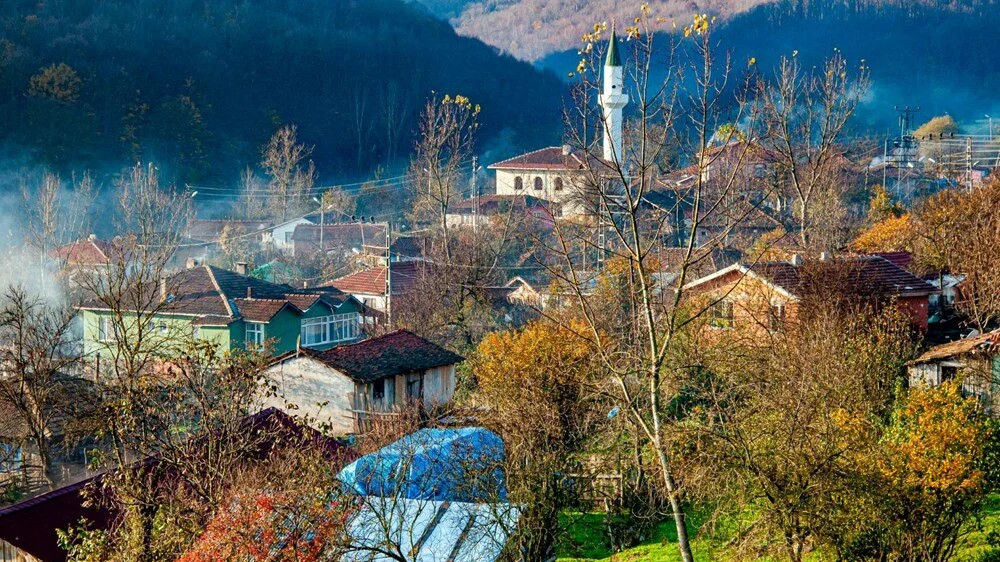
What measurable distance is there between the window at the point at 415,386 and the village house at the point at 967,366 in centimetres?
787

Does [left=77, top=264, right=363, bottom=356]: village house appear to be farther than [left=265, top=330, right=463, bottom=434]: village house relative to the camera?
Yes


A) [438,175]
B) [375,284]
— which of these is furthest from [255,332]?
[438,175]

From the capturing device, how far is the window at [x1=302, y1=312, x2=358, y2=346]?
2547 centimetres

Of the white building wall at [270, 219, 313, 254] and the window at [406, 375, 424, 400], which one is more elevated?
the white building wall at [270, 219, 313, 254]

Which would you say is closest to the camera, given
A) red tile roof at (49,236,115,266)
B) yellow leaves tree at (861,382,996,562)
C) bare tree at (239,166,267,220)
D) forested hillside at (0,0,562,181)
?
yellow leaves tree at (861,382,996,562)

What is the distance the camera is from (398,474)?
35.4ft

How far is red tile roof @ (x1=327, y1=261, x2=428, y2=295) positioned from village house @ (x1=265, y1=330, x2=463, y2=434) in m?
9.29

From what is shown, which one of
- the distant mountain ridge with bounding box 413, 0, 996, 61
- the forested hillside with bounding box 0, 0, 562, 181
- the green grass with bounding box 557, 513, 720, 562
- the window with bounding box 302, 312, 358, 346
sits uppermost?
the distant mountain ridge with bounding box 413, 0, 996, 61

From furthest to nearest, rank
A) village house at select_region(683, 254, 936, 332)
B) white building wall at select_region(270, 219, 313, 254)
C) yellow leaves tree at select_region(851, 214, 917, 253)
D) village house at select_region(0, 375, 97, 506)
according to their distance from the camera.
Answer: white building wall at select_region(270, 219, 313, 254), yellow leaves tree at select_region(851, 214, 917, 253), village house at select_region(683, 254, 936, 332), village house at select_region(0, 375, 97, 506)

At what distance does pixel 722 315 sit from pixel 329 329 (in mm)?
10317

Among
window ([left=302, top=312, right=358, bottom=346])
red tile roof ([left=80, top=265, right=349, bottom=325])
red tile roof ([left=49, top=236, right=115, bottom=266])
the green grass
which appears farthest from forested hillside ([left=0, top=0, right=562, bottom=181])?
the green grass

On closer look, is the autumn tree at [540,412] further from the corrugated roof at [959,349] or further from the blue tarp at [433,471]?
the corrugated roof at [959,349]

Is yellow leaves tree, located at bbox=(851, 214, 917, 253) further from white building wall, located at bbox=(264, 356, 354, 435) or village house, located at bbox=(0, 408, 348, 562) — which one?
village house, located at bbox=(0, 408, 348, 562)

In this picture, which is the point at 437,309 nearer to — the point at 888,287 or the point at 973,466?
the point at 888,287
